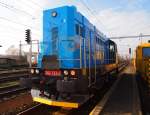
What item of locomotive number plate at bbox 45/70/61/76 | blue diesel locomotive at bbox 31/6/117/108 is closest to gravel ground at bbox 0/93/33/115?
blue diesel locomotive at bbox 31/6/117/108

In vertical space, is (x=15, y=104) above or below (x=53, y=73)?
below

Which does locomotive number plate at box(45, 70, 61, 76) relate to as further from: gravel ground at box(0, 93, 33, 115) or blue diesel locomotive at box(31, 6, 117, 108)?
gravel ground at box(0, 93, 33, 115)

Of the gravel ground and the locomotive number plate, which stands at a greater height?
the locomotive number plate

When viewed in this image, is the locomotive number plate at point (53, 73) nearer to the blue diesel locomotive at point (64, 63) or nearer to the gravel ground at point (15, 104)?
the blue diesel locomotive at point (64, 63)

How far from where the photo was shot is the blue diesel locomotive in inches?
284

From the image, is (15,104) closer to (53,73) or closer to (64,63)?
(53,73)

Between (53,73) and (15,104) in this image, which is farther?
(15,104)

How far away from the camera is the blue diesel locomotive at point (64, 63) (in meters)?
7.22

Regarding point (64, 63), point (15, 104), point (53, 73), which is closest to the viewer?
point (53, 73)

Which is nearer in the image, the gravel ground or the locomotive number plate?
the locomotive number plate

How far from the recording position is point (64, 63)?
801cm

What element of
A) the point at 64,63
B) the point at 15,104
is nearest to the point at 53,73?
the point at 64,63

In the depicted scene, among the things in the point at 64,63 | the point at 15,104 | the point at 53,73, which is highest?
the point at 64,63

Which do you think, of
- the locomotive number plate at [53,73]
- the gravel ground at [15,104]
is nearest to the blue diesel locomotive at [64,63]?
the locomotive number plate at [53,73]
